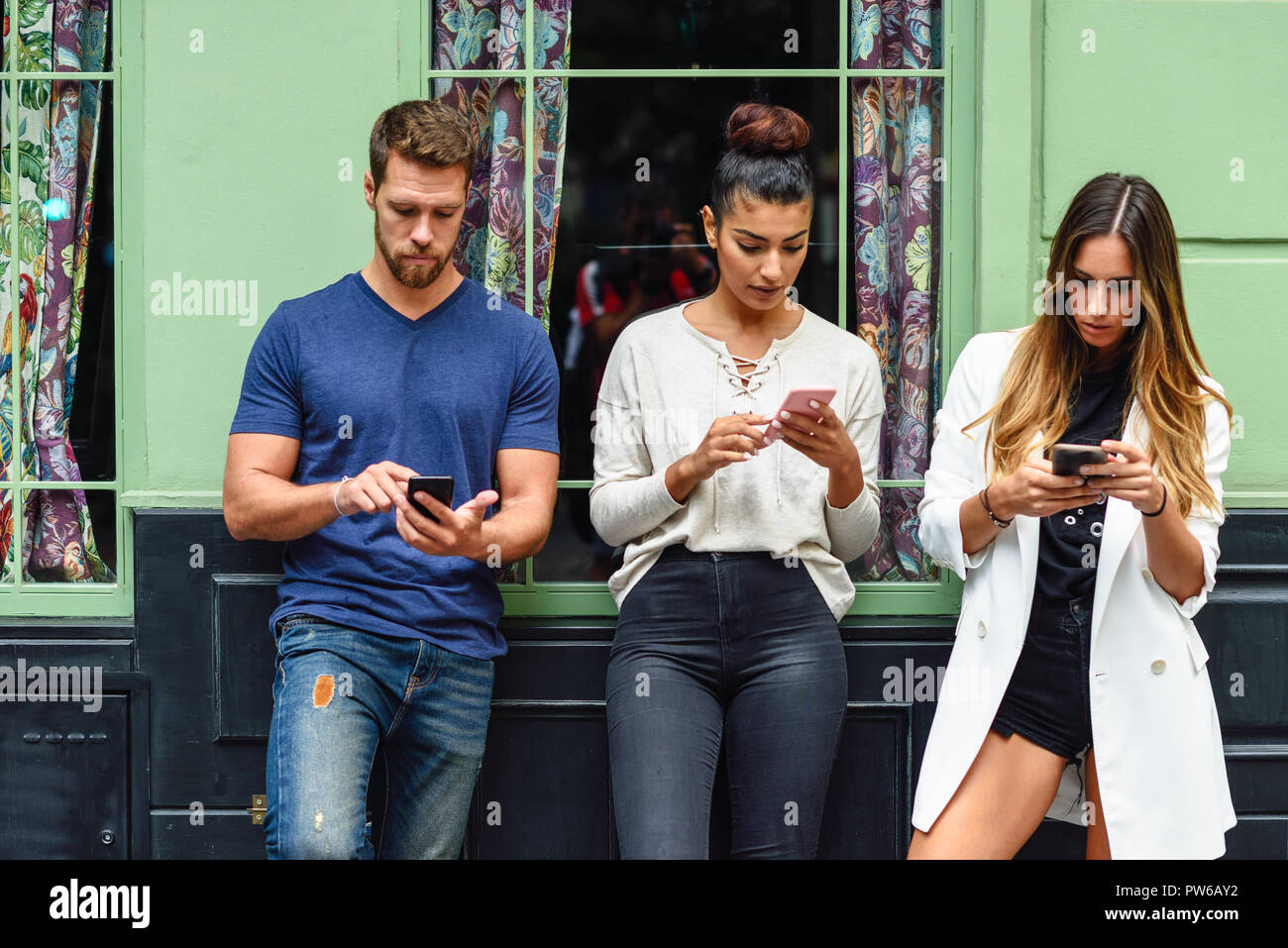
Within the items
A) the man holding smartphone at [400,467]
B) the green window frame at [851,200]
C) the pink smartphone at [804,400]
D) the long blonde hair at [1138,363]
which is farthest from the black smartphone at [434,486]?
the long blonde hair at [1138,363]

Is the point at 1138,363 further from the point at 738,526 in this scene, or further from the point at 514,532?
the point at 514,532

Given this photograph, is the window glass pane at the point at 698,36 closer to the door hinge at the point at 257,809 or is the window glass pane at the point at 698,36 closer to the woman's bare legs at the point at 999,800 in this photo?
the woman's bare legs at the point at 999,800

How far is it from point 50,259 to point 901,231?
2.48 metres

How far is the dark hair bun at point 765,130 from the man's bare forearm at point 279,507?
1310 mm

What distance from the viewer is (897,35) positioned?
11.4 ft

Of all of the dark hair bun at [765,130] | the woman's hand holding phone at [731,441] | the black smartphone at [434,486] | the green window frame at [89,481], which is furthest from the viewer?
the green window frame at [89,481]

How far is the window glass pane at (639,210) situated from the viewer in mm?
3518

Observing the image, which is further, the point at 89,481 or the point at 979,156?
the point at 89,481

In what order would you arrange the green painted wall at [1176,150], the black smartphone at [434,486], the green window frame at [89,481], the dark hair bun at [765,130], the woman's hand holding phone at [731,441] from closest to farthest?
1. the black smartphone at [434,486]
2. the woman's hand holding phone at [731,441]
3. the dark hair bun at [765,130]
4. the green painted wall at [1176,150]
5. the green window frame at [89,481]

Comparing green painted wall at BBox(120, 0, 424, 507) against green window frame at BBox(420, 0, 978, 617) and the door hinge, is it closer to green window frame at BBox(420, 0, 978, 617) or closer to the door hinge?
green window frame at BBox(420, 0, 978, 617)

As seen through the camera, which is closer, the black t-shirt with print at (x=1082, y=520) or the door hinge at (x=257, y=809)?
the black t-shirt with print at (x=1082, y=520)

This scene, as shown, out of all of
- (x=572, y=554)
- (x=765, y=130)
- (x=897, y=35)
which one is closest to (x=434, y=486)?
(x=572, y=554)

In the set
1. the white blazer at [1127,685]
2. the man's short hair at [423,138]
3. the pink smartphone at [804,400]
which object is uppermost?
the man's short hair at [423,138]
